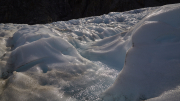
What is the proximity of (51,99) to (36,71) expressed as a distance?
1.41 ft

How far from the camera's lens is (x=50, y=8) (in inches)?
618

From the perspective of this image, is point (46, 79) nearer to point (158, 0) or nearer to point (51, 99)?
point (51, 99)

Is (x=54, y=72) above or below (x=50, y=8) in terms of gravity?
above

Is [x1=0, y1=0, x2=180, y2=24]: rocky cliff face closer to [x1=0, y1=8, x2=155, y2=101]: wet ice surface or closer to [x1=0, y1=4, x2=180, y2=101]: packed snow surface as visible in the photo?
[x1=0, y1=8, x2=155, y2=101]: wet ice surface

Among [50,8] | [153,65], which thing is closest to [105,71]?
[153,65]

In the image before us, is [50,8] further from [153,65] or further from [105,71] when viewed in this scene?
[153,65]

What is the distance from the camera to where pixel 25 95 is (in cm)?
84

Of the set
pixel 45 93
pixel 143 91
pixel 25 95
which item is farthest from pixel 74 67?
pixel 143 91

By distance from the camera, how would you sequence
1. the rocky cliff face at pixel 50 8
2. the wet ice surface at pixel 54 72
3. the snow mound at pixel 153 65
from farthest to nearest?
the rocky cliff face at pixel 50 8
the wet ice surface at pixel 54 72
the snow mound at pixel 153 65

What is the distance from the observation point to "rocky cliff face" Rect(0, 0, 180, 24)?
1362cm

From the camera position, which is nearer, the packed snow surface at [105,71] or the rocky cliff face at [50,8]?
the packed snow surface at [105,71]

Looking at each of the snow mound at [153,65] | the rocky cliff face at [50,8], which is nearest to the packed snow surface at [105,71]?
the snow mound at [153,65]

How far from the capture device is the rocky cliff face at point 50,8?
13.6m

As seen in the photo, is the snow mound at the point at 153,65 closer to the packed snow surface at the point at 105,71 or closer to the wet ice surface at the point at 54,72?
the packed snow surface at the point at 105,71
